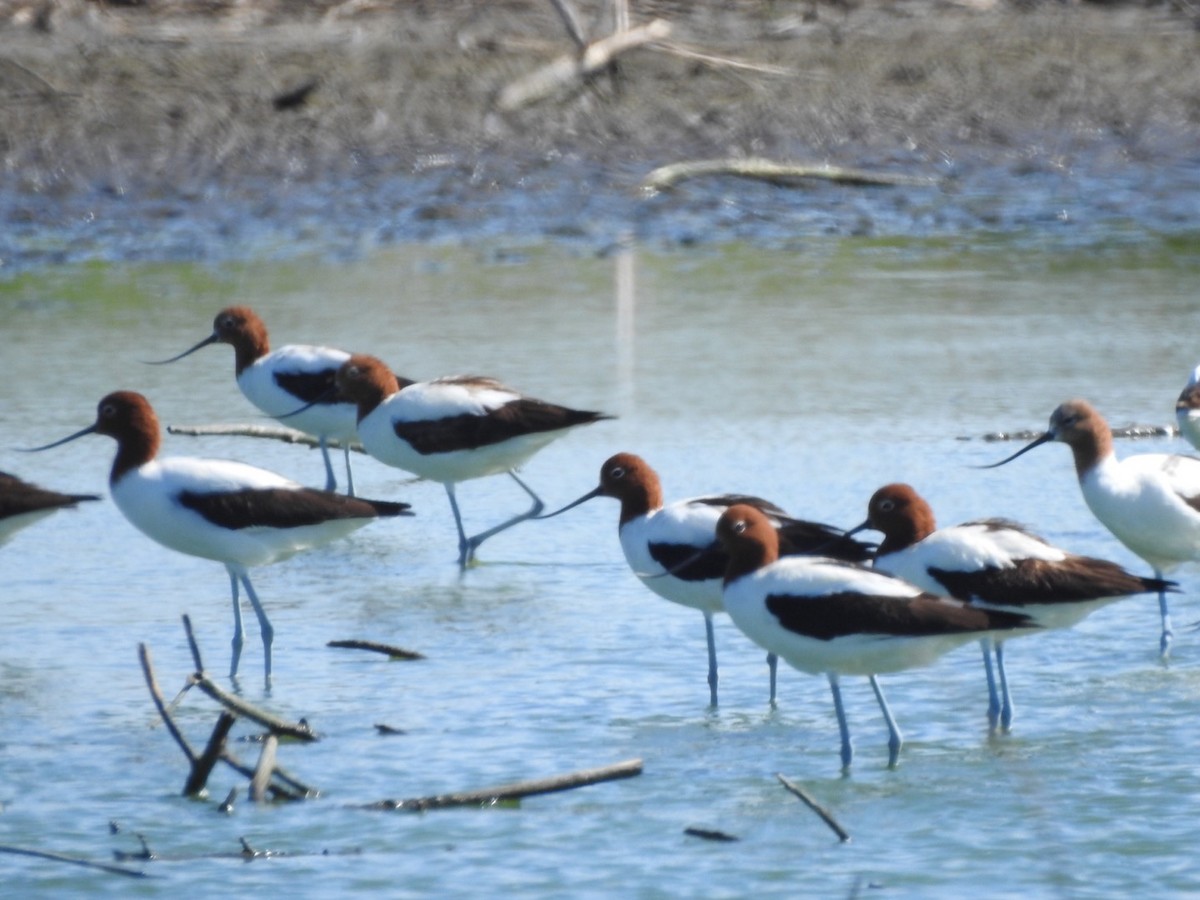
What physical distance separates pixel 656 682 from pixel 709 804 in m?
1.02

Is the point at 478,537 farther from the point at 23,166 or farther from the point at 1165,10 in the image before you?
the point at 1165,10

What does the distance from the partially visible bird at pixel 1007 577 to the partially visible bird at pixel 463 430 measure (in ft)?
7.08

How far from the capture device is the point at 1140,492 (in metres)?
6.75

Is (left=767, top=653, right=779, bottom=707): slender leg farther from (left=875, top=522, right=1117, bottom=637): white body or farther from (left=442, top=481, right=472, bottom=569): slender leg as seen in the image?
(left=442, top=481, right=472, bottom=569): slender leg

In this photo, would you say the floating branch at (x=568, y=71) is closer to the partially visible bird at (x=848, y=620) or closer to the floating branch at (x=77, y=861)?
the partially visible bird at (x=848, y=620)

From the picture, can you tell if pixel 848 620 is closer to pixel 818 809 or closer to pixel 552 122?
pixel 818 809

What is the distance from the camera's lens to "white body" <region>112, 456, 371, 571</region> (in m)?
6.84

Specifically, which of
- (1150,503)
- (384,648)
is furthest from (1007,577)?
(384,648)

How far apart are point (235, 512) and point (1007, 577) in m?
2.35

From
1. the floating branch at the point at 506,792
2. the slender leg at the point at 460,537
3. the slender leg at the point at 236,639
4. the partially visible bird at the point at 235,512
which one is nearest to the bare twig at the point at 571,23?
the slender leg at the point at 460,537

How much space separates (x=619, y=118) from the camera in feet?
52.3

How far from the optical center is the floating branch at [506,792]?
17.1ft

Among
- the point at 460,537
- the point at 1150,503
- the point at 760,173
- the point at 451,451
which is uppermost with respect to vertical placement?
the point at 760,173

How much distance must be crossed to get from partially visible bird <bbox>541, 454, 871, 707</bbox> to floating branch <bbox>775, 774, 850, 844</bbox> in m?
1.15
